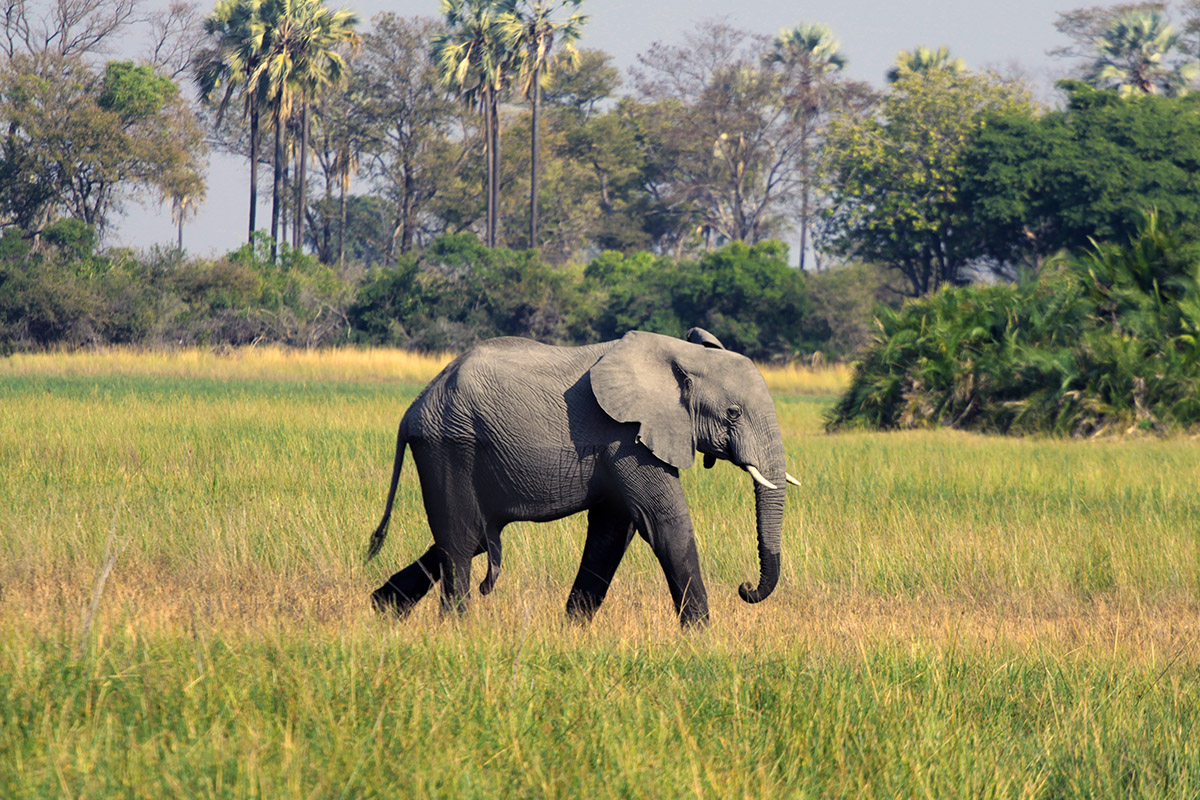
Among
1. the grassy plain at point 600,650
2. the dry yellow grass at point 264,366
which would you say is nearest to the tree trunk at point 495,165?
the dry yellow grass at point 264,366

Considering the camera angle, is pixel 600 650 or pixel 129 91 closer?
pixel 600 650

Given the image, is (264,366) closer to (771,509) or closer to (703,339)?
(703,339)

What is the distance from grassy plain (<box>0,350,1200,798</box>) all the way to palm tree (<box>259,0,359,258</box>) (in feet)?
109

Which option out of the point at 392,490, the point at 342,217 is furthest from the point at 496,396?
the point at 342,217

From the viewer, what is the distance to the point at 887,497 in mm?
10492

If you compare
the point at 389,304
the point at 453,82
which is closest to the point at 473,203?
the point at 453,82

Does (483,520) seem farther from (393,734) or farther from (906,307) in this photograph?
(906,307)

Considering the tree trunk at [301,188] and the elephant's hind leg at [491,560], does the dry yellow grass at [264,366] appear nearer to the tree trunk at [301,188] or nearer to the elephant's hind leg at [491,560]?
the tree trunk at [301,188]

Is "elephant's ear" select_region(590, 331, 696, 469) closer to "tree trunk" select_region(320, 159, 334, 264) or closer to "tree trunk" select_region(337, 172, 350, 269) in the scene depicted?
"tree trunk" select_region(337, 172, 350, 269)

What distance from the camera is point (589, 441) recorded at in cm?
548

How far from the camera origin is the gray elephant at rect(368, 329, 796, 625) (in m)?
5.45

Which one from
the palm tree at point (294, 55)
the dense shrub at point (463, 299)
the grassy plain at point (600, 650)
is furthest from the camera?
the palm tree at point (294, 55)

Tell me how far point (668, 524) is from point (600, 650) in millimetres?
1041

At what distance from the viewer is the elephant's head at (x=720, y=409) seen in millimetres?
5500
